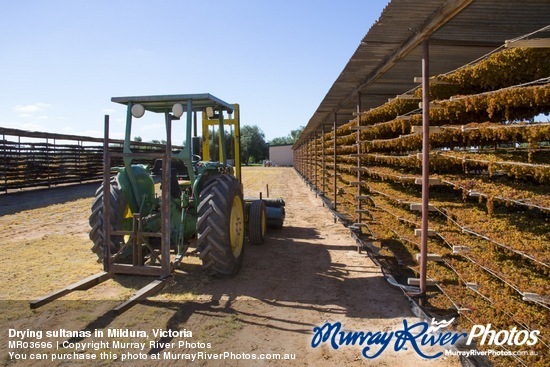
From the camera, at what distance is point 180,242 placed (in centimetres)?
520

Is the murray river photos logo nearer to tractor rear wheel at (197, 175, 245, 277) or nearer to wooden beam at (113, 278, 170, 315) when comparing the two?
tractor rear wheel at (197, 175, 245, 277)

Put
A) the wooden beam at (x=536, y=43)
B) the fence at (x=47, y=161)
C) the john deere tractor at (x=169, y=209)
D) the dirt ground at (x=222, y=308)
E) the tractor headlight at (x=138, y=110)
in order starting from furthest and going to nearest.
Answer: the fence at (x=47, y=161)
the tractor headlight at (x=138, y=110)
the john deere tractor at (x=169, y=209)
the dirt ground at (x=222, y=308)
the wooden beam at (x=536, y=43)

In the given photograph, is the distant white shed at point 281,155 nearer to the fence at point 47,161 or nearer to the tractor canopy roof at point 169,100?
the fence at point 47,161

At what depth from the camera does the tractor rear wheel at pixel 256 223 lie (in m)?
6.83

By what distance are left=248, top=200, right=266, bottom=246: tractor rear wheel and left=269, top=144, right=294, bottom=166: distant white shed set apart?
195ft

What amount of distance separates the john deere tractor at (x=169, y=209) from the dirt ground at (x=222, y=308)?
0.40 meters

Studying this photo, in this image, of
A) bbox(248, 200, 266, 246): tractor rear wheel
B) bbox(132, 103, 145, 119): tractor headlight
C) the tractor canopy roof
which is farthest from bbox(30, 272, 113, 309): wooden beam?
bbox(248, 200, 266, 246): tractor rear wheel

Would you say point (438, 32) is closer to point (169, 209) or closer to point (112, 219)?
point (169, 209)

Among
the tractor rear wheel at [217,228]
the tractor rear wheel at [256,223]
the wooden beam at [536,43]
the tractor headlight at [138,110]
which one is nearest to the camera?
the wooden beam at [536,43]

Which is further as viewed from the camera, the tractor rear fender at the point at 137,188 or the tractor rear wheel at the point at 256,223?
the tractor rear wheel at the point at 256,223

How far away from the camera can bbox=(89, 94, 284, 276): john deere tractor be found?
4.43m

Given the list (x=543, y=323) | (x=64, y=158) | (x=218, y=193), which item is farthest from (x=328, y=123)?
(x=64, y=158)

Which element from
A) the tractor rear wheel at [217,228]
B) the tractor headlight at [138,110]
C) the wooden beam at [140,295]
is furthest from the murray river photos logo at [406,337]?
the tractor headlight at [138,110]

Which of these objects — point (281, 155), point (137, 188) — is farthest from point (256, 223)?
point (281, 155)
